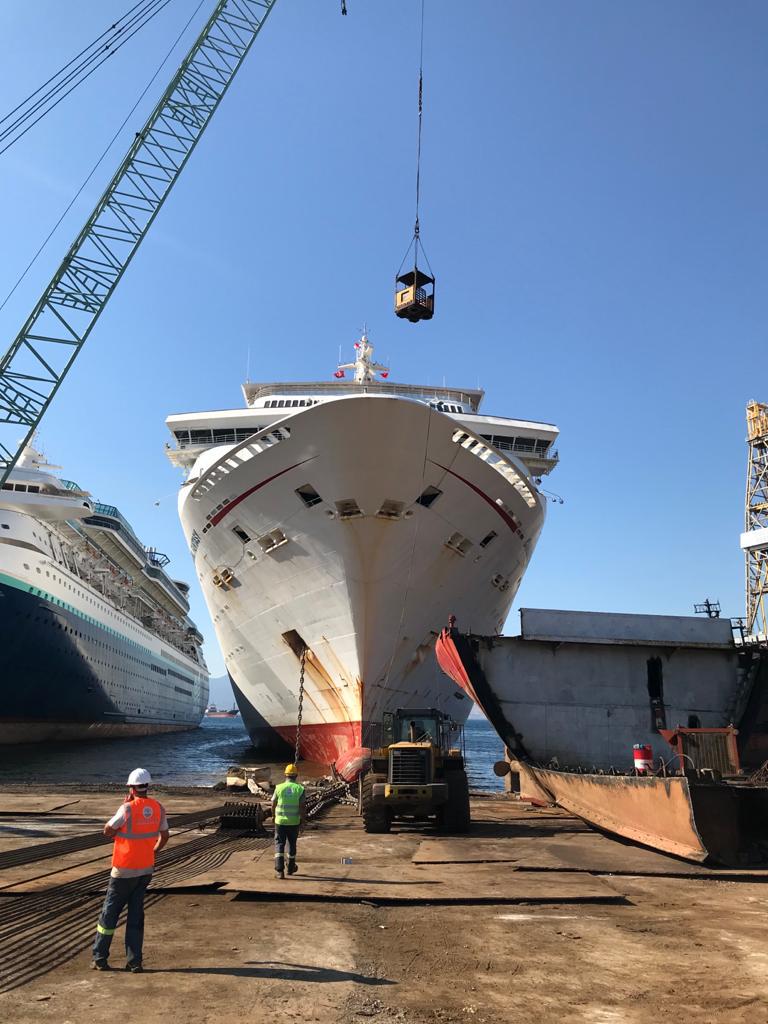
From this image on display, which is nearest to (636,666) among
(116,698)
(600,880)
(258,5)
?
(600,880)

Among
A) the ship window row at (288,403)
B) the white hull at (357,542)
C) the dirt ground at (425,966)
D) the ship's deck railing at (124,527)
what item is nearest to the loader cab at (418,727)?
the white hull at (357,542)

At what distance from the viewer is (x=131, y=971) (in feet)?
14.3

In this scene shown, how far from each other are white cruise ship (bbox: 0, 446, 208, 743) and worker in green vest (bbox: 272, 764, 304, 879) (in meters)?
28.6

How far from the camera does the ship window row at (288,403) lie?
28906 mm

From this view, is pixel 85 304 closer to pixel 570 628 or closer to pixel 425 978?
pixel 570 628

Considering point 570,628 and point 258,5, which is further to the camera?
point 258,5

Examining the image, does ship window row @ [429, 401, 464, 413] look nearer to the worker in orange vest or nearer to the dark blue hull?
the dark blue hull

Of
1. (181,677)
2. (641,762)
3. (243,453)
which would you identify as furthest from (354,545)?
(181,677)

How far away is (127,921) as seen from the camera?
443cm

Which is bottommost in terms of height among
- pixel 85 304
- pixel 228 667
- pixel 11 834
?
pixel 11 834

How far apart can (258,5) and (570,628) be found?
3138cm

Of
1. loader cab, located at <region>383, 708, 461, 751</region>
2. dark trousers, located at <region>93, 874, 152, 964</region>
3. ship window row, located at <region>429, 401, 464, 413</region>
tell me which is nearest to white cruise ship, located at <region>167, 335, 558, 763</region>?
loader cab, located at <region>383, 708, 461, 751</region>

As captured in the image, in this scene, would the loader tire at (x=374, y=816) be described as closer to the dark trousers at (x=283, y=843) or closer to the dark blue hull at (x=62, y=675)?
the dark trousers at (x=283, y=843)

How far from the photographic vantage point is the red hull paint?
19.1m
